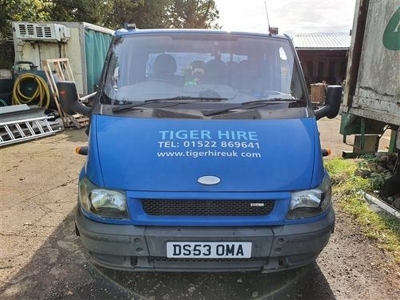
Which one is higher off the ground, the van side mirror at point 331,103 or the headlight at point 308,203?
the van side mirror at point 331,103

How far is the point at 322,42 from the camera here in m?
19.6

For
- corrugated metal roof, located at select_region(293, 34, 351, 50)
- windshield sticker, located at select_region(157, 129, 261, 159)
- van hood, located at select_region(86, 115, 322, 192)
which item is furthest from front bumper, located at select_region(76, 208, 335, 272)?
corrugated metal roof, located at select_region(293, 34, 351, 50)

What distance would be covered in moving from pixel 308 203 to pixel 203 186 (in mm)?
741

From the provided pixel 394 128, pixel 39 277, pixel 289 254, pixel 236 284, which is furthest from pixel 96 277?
pixel 394 128

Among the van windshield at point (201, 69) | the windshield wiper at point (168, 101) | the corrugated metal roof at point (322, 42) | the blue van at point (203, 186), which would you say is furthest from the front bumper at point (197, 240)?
the corrugated metal roof at point (322, 42)

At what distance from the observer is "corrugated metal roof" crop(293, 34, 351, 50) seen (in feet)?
60.2

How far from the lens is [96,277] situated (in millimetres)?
3074

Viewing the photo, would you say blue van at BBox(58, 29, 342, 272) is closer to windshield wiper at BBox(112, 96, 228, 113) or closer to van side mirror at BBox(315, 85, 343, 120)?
windshield wiper at BBox(112, 96, 228, 113)

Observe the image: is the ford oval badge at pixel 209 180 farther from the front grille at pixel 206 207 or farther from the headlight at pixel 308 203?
the headlight at pixel 308 203

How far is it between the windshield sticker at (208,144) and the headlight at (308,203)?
1.31ft

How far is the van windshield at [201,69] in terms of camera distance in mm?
3237

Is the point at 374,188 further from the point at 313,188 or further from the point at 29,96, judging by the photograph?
the point at 29,96

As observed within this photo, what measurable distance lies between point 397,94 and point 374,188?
1.32 m

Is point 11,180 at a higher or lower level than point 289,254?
lower
